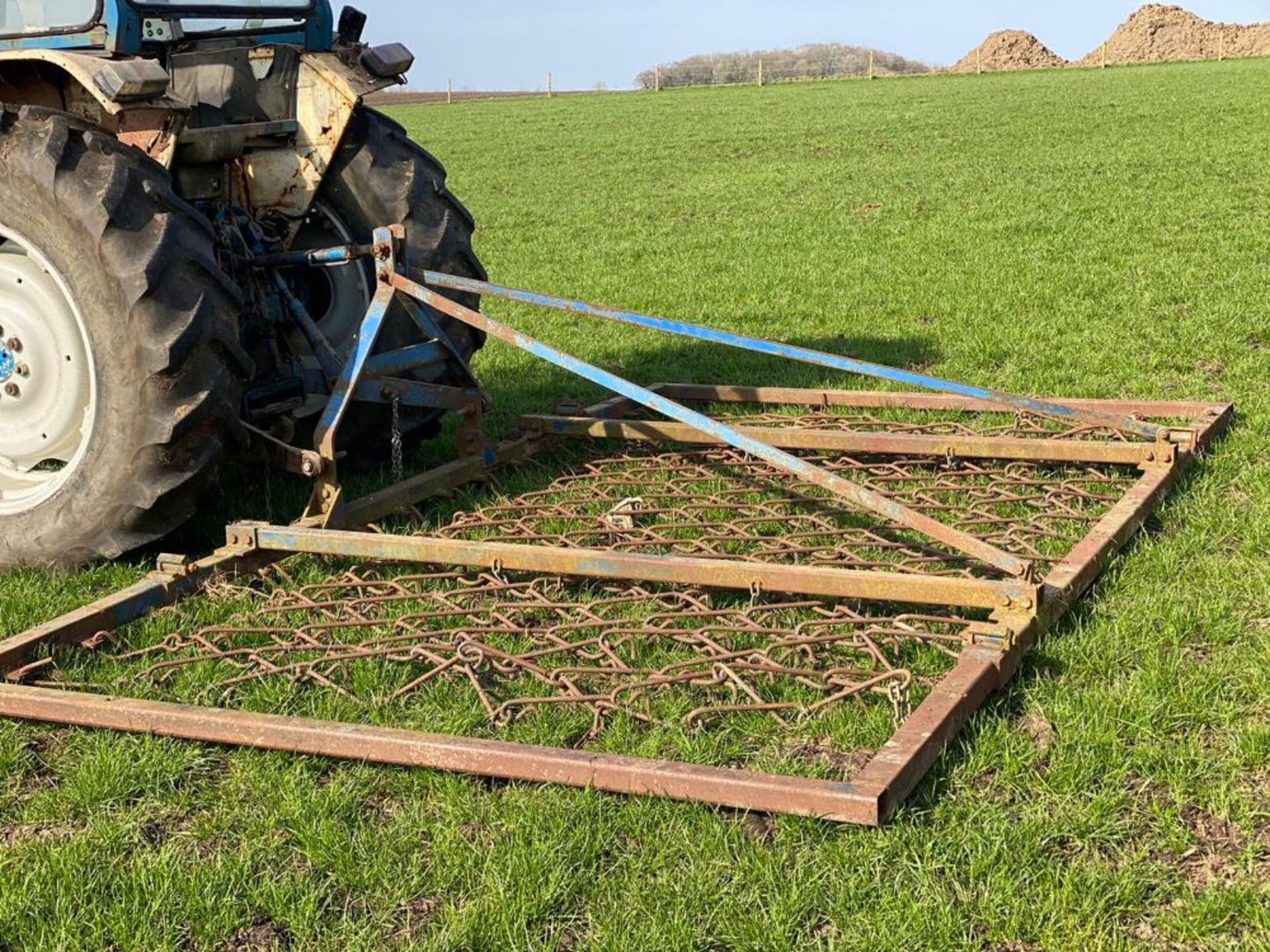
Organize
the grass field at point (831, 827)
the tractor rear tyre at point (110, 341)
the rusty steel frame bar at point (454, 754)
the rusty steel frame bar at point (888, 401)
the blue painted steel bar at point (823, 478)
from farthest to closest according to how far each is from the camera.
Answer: the rusty steel frame bar at point (888, 401), the tractor rear tyre at point (110, 341), the blue painted steel bar at point (823, 478), the rusty steel frame bar at point (454, 754), the grass field at point (831, 827)

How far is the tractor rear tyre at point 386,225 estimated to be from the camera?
5.79 meters

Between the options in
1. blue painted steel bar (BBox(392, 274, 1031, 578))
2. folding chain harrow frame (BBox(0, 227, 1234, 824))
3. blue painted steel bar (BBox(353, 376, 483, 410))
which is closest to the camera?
folding chain harrow frame (BBox(0, 227, 1234, 824))

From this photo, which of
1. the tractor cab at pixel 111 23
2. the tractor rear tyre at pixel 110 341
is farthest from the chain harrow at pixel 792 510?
the tractor cab at pixel 111 23

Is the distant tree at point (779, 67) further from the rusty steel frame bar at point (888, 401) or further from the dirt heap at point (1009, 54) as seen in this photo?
the rusty steel frame bar at point (888, 401)

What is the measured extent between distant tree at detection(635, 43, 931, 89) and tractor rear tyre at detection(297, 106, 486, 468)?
49066mm

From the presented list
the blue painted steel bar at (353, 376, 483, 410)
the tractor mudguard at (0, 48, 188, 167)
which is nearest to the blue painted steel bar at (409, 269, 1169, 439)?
the blue painted steel bar at (353, 376, 483, 410)

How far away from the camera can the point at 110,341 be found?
179 inches

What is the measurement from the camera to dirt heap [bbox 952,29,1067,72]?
6359cm

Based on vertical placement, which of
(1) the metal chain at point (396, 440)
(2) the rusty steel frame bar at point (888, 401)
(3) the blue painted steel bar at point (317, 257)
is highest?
(3) the blue painted steel bar at point (317, 257)

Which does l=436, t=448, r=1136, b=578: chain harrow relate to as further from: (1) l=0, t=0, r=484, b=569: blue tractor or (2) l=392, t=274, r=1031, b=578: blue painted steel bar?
(1) l=0, t=0, r=484, b=569: blue tractor

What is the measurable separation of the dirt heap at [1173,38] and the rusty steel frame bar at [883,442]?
187 ft

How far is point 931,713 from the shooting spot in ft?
10.7

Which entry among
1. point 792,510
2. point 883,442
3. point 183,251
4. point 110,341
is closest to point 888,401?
point 883,442

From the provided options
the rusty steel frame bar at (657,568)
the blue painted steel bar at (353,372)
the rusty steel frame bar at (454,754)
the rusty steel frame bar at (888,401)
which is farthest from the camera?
the rusty steel frame bar at (888,401)
